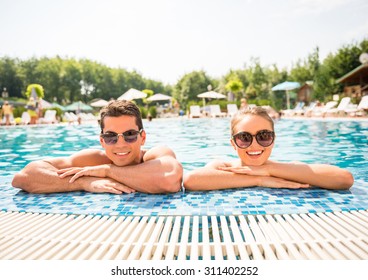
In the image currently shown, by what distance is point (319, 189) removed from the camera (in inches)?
109

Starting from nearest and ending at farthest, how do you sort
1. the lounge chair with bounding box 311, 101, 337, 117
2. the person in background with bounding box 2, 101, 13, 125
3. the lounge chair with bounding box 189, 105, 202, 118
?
the lounge chair with bounding box 311, 101, 337, 117, the person in background with bounding box 2, 101, 13, 125, the lounge chair with bounding box 189, 105, 202, 118

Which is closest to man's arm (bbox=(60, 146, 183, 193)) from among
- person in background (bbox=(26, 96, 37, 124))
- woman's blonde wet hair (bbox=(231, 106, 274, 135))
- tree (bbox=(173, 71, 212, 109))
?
woman's blonde wet hair (bbox=(231, 106, 274, 135))

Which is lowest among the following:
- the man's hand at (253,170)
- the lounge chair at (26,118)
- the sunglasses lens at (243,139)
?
the man's hand at (253,170)

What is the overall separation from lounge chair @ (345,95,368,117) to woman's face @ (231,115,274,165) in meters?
12.7

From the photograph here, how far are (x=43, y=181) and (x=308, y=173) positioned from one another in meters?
2.42

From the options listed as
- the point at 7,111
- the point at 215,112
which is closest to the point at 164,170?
the point at 7,111

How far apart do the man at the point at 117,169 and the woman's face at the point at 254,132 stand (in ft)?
2.05

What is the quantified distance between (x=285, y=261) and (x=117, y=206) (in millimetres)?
1404

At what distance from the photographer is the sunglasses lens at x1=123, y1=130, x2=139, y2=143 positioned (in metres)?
2.69

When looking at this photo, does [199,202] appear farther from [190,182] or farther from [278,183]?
[278,183]

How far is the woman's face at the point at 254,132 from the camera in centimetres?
267

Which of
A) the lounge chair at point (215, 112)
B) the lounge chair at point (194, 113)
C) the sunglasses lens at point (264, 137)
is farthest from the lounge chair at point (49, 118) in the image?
the sunglasses lens at point (264, 137)

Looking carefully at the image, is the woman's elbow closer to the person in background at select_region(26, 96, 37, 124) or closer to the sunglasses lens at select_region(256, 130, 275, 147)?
the sunglasses lens at select_region(256, 130, 275, 147)

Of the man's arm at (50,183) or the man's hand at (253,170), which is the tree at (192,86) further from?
the man's hand at (253,170)
